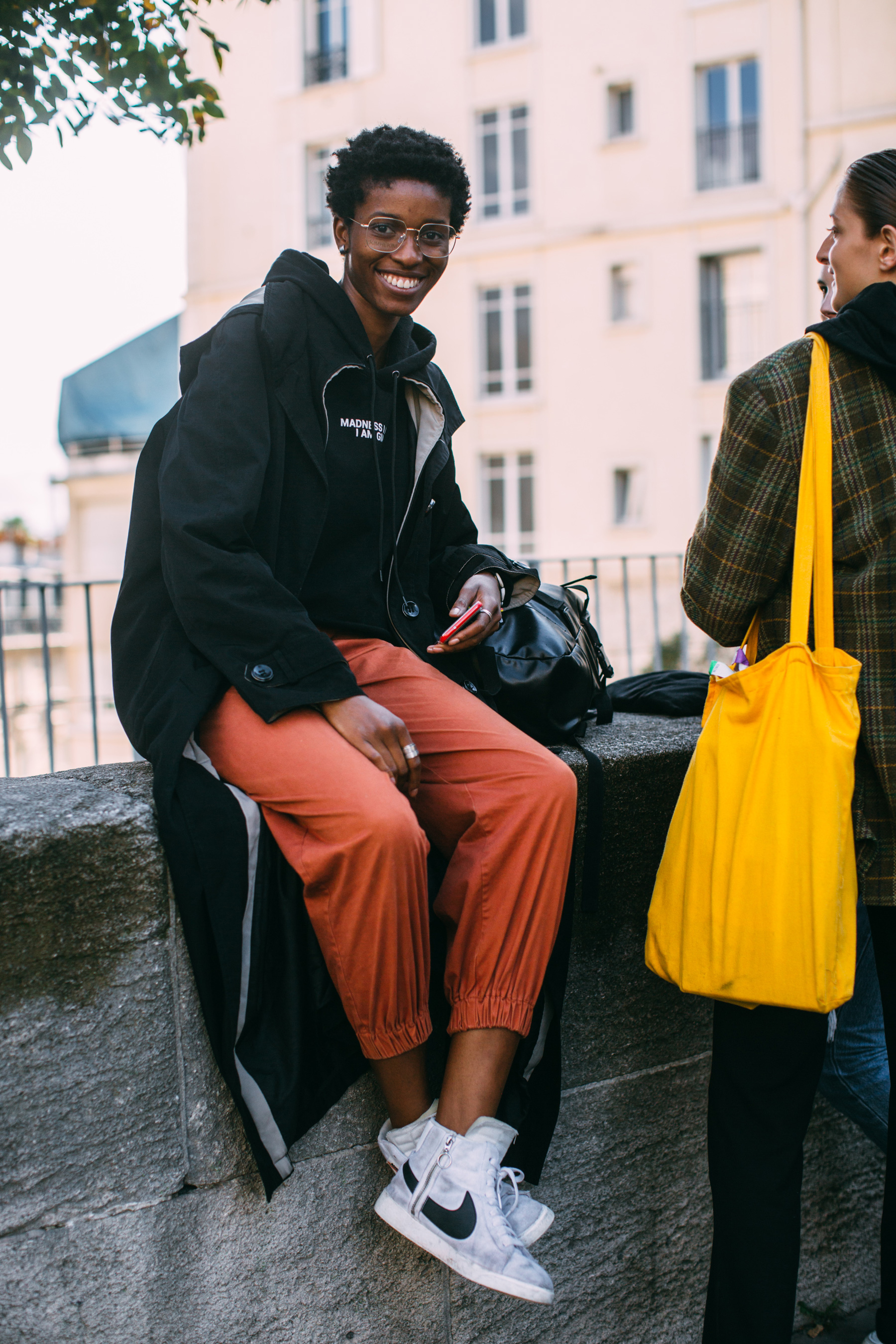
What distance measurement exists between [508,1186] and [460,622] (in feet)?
3.71

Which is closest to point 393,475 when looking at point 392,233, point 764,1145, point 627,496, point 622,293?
point 392,233

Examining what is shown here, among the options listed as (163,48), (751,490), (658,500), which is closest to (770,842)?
(751,490)

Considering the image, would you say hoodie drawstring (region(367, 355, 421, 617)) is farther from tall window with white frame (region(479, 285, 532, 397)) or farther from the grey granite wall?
tall window with white frame (region(479, 285, 532, 397))

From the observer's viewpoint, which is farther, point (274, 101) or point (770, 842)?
point (274, 101)

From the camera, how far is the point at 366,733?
2.00m

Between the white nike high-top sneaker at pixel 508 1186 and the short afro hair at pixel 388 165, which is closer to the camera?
the white nike high-top sneaker at pixel 508 1186

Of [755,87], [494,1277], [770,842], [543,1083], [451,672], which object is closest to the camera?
[494,1277]

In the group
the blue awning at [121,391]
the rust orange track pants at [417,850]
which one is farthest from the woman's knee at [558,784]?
the blue awning at [121,391]

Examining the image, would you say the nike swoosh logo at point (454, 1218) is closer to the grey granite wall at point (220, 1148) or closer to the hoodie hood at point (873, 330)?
the grey granite wall at point (220, 1148)

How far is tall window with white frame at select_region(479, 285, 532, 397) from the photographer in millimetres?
20750

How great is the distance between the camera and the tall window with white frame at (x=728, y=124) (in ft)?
62.5

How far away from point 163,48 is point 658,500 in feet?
57.0

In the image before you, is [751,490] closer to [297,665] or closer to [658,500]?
[297,665]

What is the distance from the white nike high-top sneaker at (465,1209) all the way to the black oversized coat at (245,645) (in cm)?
23
